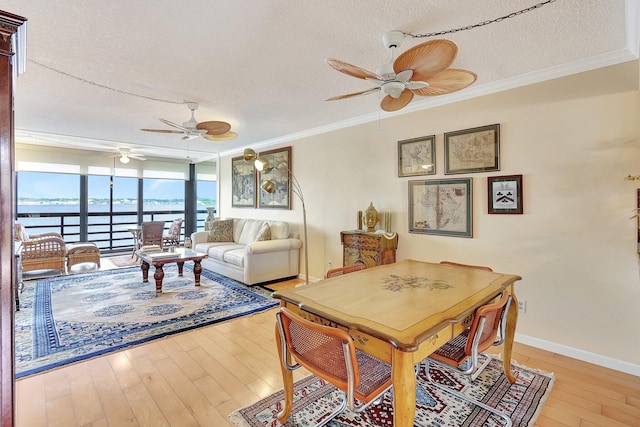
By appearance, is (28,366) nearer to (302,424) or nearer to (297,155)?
(302,424)

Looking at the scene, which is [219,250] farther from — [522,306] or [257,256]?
[522,306]

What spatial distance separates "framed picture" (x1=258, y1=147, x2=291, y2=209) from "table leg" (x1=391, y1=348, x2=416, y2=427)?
4.32m

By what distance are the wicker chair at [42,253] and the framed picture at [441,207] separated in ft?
19.0

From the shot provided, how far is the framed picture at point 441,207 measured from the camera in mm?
3189

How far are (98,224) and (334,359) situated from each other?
7.99 m

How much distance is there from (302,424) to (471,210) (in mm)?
2485

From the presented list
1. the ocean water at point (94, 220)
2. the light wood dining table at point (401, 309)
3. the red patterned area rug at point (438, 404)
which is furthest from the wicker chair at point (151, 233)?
the light wood dining table at point (401, 309)

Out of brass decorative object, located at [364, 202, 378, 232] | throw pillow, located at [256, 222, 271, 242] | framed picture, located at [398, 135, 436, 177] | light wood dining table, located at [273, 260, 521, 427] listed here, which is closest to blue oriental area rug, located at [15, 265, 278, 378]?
throw pillow, located at [256, 222, 271, 242]

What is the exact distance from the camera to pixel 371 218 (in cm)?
379

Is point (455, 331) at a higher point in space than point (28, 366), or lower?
higher

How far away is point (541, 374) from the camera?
2314 millimetres

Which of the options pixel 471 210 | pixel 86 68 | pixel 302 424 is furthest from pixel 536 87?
pixel 86 68

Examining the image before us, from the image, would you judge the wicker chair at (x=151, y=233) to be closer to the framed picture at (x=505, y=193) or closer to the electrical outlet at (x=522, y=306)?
the framed picture at (x=505, y=193)

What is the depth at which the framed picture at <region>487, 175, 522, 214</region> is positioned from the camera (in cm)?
285
